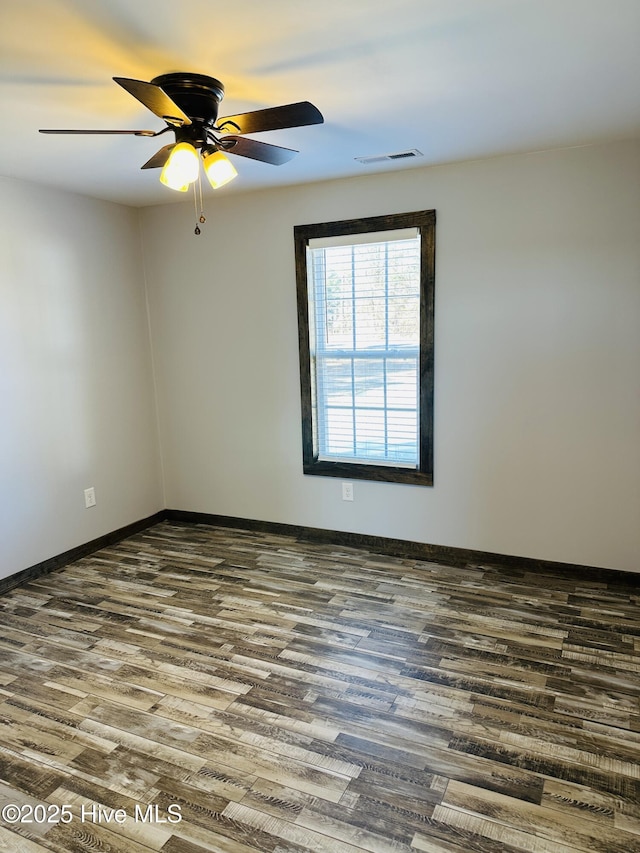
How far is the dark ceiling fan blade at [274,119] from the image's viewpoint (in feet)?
6.28

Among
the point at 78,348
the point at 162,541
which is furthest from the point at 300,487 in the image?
the point at 78,348

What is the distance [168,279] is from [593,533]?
11.0 feet

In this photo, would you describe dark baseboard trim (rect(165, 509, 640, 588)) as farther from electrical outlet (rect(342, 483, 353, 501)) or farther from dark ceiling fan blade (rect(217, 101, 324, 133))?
dark ceiling fan blade (rect(217, 101, 324, 133))

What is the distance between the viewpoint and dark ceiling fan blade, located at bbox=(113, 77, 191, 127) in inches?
67.4

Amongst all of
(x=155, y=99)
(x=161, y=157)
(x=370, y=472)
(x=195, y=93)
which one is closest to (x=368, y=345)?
(x=370, y=472)

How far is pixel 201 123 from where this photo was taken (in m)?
2.14

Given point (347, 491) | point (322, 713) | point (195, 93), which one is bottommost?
point (322, 713)

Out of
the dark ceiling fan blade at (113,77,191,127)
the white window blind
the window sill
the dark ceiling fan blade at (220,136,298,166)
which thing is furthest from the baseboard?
the dark ceiling fan blade at (113,77,191,127)

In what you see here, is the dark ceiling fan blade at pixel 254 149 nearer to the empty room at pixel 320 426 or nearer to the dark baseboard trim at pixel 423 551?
the empty room at pixel 320 426

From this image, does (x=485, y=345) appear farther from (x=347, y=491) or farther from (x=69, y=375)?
(x=69, y=375)

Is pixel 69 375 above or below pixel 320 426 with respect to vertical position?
above

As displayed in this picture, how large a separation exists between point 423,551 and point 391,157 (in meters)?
2.37

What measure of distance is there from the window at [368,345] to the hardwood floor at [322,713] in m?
0.78

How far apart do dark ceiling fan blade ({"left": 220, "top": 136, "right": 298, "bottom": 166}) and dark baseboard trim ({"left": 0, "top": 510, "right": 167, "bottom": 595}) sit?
9.07 feet
